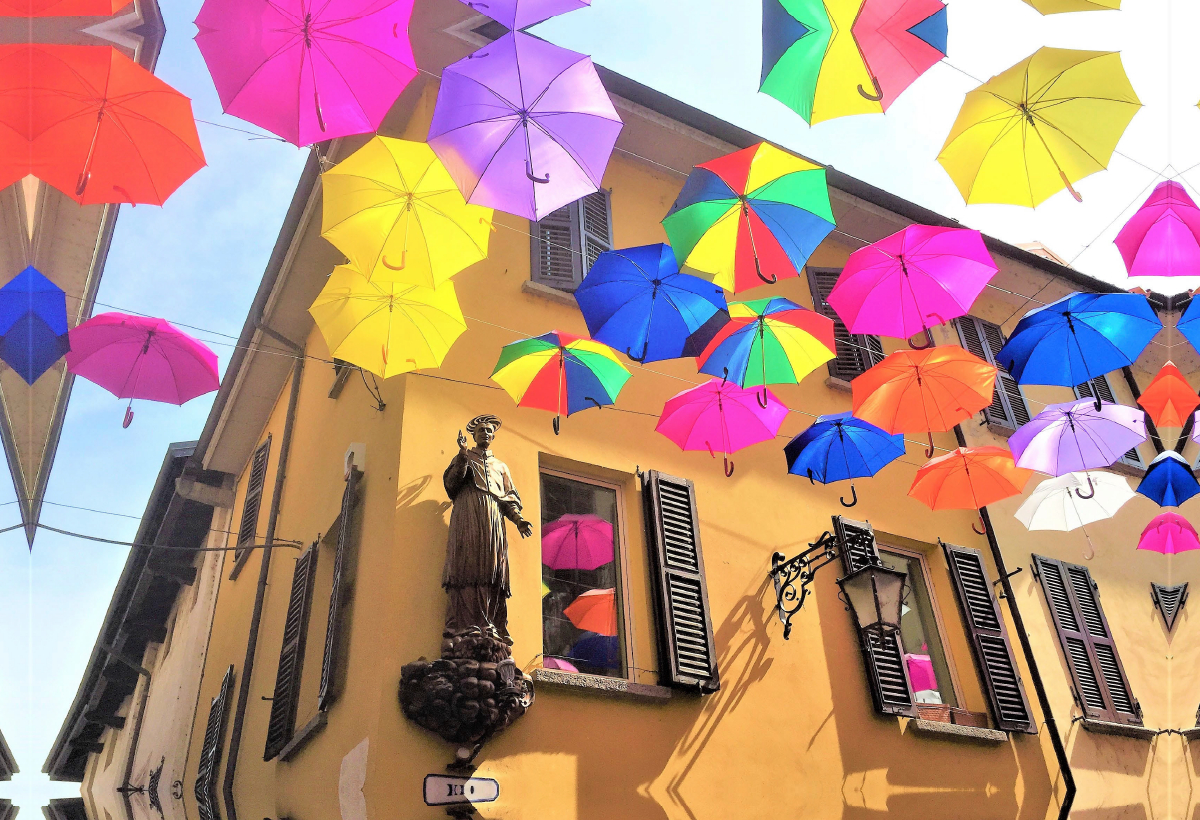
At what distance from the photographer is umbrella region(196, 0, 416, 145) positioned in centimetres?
472

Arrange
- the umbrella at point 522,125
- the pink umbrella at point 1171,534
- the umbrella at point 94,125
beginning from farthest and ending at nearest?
the pink umbrella at point 1171,534, the umbrella at point 522,125, the umbrella at point 94,125

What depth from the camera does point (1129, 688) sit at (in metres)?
8.84

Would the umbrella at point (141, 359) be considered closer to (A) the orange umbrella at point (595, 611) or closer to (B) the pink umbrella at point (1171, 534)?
(A) the orange umbrella at point (595, 611)

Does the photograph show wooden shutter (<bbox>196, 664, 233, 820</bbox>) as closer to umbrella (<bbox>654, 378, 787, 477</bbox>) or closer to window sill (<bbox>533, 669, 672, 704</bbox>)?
window sill (<bbox>533, 669, 672, 704</bbox>)

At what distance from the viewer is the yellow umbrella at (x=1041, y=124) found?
520 centimetres

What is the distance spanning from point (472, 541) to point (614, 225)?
13.7ft

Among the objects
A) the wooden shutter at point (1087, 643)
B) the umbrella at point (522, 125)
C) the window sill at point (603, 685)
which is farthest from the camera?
the wooden shutter at point (1087, 643)

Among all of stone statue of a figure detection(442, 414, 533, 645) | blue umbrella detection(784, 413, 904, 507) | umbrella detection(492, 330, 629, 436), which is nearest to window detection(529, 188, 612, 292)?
umbrella detection(492, 330, 629, 436)

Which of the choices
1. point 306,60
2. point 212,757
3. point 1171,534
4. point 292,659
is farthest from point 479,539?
point 1171,534

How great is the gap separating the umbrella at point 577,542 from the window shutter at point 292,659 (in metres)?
2.26

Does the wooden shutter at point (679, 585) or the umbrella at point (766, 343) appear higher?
the umbrella at point (766, 343)

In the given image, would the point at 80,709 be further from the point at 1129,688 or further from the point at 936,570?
the point at 1129,688

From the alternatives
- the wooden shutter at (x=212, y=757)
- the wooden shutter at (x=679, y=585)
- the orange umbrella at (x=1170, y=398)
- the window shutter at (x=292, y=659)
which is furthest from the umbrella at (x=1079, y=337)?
the wooden shutter at (x=212, y=757)

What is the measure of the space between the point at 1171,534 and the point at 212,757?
34.5 ft
